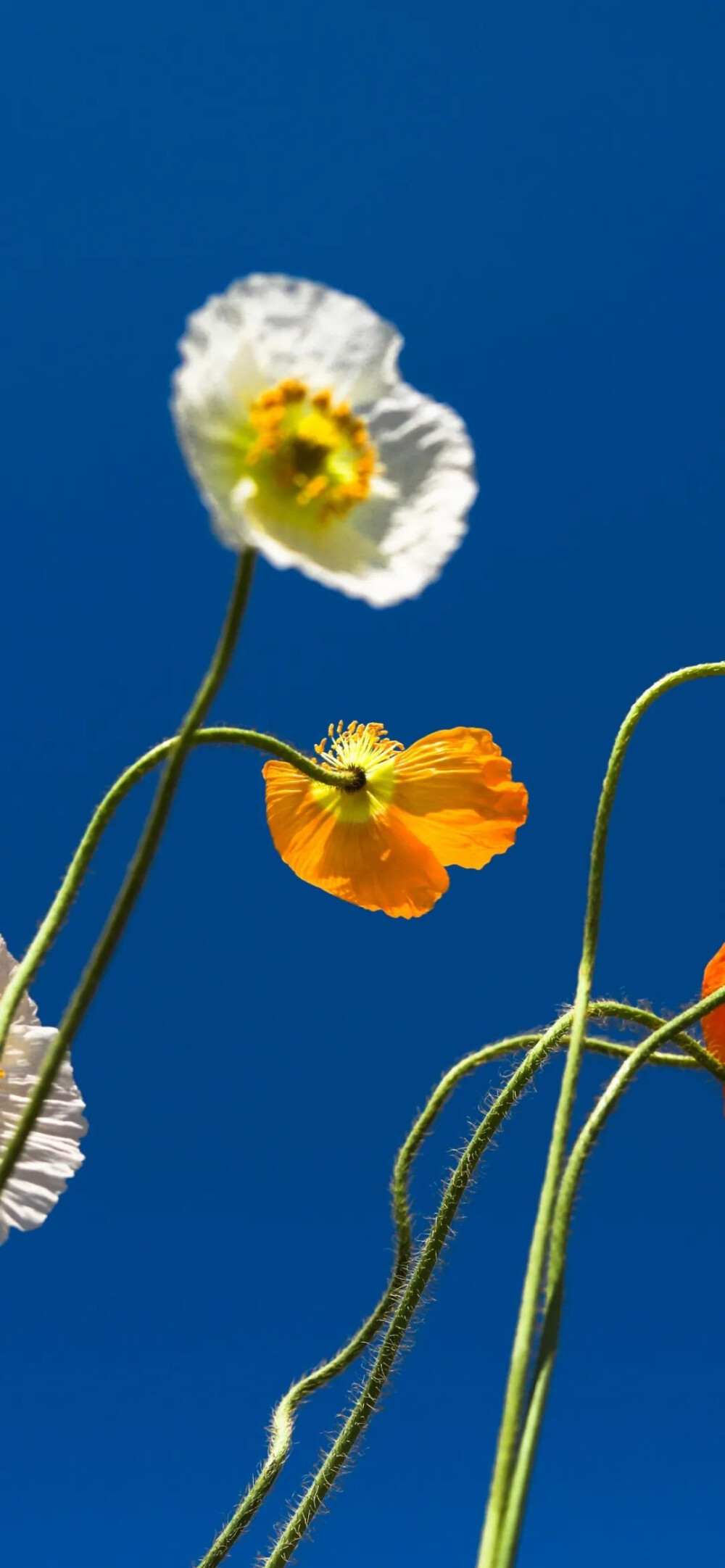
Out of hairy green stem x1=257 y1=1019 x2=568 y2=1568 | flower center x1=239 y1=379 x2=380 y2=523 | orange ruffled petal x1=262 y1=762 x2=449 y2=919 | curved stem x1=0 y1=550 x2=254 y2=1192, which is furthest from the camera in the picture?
orange ruffled petal x1=262 y1=762 x2=449 y2=919

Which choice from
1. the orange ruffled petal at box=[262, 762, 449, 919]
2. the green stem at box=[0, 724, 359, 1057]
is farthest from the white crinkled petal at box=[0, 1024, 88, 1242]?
the orange ruffled petal at box=[262, 762, 449, 919]

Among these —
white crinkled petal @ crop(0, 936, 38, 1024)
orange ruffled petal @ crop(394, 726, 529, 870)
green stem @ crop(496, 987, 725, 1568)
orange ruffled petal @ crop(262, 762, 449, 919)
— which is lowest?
green stem @ crop(496, 987, 725, 1568)

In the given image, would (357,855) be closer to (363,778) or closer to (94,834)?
(363,778)

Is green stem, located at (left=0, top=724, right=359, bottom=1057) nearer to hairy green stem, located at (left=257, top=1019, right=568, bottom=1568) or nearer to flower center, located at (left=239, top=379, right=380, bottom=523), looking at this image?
flower center, located at (left=239, top=379, right=380, bottom=523)

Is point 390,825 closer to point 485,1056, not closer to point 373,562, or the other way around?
point 485,1056

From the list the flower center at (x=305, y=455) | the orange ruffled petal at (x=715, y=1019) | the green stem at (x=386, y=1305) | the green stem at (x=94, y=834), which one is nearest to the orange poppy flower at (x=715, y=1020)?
the orange ruffled petal at (x=715, y=1019)

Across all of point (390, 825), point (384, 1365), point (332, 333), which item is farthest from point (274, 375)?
point (384, 1365)
